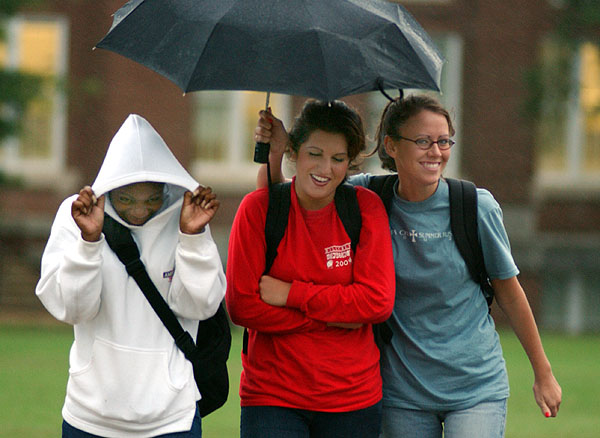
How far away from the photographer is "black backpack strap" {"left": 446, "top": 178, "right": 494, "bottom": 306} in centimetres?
408

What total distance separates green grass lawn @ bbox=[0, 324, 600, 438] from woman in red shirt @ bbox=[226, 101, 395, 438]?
498 centimetres

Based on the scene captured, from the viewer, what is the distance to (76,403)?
3682 millimetres

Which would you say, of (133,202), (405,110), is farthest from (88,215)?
(405,110)

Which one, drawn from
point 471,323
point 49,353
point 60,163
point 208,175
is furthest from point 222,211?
point 471,323

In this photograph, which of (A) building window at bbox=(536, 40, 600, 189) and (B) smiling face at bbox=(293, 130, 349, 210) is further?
(A) building window at bbox=(536, 40, 600, 189)

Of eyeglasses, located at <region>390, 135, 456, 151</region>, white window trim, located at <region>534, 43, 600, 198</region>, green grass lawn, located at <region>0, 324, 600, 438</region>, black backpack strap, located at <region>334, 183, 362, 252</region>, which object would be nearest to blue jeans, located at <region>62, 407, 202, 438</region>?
black backpack strap, located at <region>334, 183, 362, 252</region>

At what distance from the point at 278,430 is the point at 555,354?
12.3 meters

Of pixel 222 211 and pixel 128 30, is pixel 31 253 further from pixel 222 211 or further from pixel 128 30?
pixel 128 30

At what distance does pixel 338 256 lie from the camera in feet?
13.0

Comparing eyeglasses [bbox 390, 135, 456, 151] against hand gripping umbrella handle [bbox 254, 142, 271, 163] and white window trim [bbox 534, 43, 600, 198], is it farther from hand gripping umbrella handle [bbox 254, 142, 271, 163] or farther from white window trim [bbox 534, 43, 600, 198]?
white window trim [bbox 534, 43, 600, 198]

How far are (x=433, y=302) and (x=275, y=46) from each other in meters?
1.23

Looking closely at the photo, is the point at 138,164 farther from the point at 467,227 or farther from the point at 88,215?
the point at 467,227

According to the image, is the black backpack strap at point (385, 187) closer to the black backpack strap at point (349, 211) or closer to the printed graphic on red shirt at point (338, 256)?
the black backpack strap at point (349, 211)

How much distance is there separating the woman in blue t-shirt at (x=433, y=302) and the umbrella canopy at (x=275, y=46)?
0.34 meters
